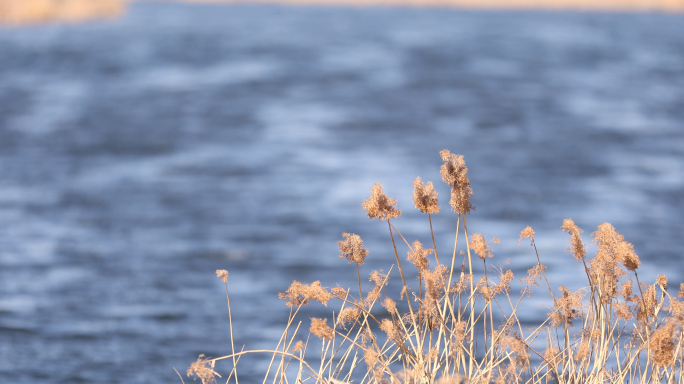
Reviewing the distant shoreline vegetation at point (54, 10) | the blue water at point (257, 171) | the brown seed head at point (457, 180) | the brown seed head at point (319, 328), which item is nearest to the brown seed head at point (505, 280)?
the brown seed head at point (457, 180)

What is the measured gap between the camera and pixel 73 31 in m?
31.0

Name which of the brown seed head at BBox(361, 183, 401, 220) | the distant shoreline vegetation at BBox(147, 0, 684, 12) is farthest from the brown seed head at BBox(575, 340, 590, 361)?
the distant shoreline vegetation at BBox(147, 0, 684, 12)

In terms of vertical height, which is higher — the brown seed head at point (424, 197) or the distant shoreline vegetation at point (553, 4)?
the distant shoreline vegetation at point (553, 4)

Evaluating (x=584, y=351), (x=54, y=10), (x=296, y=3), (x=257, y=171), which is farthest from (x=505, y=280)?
(x=296, y=3)

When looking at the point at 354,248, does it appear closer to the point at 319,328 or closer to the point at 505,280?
the point at 319,328

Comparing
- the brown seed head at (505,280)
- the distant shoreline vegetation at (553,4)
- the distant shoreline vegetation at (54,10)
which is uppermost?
the distant shoreline vegetation at (553,4)

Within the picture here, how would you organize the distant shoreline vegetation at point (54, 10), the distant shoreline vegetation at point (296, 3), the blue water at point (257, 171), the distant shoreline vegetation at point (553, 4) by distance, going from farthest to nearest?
1. the distant shoreline vegetation at point (553, 4)
2. the distant shoreline vegetation at point (296, 3)
3. the distant shoreline vegetation at point (54, 10)
4. the blue water at point (257, 171)

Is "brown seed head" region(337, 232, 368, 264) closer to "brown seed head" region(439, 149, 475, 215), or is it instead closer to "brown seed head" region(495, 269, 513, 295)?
"brown seed head" region(439, 149, 475, 215)

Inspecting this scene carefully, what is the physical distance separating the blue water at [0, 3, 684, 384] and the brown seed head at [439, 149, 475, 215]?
8.67 feet

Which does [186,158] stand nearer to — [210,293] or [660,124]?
[210,293]

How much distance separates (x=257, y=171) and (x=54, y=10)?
22.4 m

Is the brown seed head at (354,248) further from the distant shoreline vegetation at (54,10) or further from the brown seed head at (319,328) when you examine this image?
the distant shoreline vegetation at (54,10)

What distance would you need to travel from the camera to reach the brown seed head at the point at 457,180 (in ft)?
6.04

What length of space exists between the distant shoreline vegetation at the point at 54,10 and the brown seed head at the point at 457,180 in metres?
28.6
